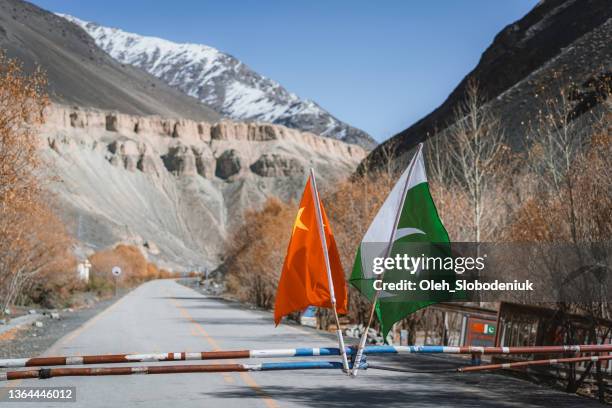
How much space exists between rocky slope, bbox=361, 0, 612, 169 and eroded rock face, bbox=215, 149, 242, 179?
265ft

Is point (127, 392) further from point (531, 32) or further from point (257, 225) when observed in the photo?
point (531, 32)

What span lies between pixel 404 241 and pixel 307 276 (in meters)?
1.20

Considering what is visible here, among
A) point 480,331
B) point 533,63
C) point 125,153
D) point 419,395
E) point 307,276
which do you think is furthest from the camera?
point 125,153

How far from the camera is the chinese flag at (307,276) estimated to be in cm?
888

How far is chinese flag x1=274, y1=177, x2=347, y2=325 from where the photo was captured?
→ 29.1ft

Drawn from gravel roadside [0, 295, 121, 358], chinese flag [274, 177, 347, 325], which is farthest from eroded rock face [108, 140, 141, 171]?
chinese flag [274, 177, 347, 325]

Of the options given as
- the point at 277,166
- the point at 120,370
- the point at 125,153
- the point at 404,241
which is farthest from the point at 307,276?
the point at 277,166

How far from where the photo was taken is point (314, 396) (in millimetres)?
11320

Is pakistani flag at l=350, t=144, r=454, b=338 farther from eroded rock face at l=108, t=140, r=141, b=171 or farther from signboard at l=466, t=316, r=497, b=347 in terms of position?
eroded rock face at l=108, t=140, r=141, b=171

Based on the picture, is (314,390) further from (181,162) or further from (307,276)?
(181,162)

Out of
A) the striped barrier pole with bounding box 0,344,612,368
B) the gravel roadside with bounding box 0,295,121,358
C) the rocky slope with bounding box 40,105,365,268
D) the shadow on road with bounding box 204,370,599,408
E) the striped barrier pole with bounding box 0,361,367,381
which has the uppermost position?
the rocky slope with bounding box 40,105,365,268

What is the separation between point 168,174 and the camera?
168 m

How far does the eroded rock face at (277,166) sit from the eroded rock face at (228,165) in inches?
150

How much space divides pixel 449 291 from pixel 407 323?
52.8 feet
